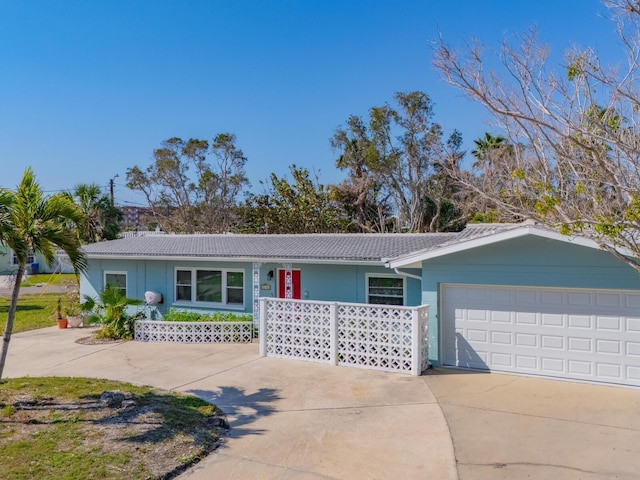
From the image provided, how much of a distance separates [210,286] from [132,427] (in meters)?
8.84

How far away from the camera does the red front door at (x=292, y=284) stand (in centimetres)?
1416

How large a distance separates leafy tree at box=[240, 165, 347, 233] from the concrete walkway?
58.9 feet

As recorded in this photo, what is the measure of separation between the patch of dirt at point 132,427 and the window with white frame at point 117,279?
8.86 metres

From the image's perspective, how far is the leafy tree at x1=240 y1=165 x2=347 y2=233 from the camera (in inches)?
1204

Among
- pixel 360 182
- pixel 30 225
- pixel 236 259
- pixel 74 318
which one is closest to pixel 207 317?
pixel 236 259

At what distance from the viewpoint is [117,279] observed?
16.9 meters

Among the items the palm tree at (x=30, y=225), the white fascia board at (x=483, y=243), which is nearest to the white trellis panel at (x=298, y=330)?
the white fascia board at (x=483, y=243)

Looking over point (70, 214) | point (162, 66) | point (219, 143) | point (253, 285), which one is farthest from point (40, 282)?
point (70, 214)

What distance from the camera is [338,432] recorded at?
679 cm

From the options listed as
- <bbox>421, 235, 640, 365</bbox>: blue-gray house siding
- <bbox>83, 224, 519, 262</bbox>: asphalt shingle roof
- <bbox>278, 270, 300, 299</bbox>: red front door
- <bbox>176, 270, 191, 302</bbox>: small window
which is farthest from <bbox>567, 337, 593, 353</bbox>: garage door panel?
<bbox>176, 270, 191, 302</bbox>: small window

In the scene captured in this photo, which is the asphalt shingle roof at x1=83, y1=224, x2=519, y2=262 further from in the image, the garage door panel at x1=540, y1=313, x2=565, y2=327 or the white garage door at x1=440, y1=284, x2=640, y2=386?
the garage door panel at x1=540, y1=313, x2=565, y2=327

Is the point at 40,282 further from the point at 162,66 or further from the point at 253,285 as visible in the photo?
the point at 253,285

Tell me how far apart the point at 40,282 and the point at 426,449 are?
36166mm

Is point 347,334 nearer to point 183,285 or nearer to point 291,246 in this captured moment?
point 291,246
